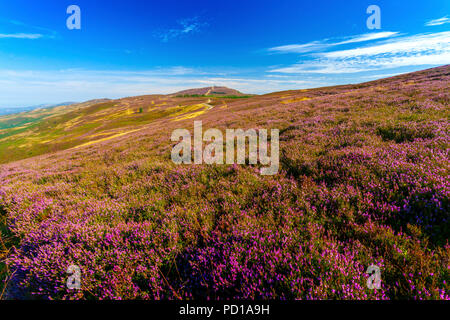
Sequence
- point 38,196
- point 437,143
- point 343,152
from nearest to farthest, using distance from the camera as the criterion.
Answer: point 437,143 < point 343,152 < point 38,196

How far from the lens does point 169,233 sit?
313 centimetres

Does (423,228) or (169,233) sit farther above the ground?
(423,228)

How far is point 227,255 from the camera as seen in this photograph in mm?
2492

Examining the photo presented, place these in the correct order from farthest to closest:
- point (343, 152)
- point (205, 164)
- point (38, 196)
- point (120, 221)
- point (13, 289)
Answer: point (205, 164), point (38, 196), point (343, 152), point (120, 221), point (13, 289)

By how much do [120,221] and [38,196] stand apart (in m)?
4.26

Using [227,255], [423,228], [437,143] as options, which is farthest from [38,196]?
[437,143]

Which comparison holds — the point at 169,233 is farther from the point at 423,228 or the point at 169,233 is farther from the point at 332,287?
the point at 423,228

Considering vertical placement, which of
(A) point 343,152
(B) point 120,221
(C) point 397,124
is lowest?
(B) point 120,221

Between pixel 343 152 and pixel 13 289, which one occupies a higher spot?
pixel 343 152

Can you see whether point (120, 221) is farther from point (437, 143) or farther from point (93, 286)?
point (437, 143)

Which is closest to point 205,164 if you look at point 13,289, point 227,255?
point 227,255

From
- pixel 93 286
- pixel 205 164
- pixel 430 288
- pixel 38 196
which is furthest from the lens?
pixel 205 164

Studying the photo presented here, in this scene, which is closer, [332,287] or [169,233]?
[332,287]

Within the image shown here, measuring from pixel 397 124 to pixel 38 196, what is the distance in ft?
42.6
